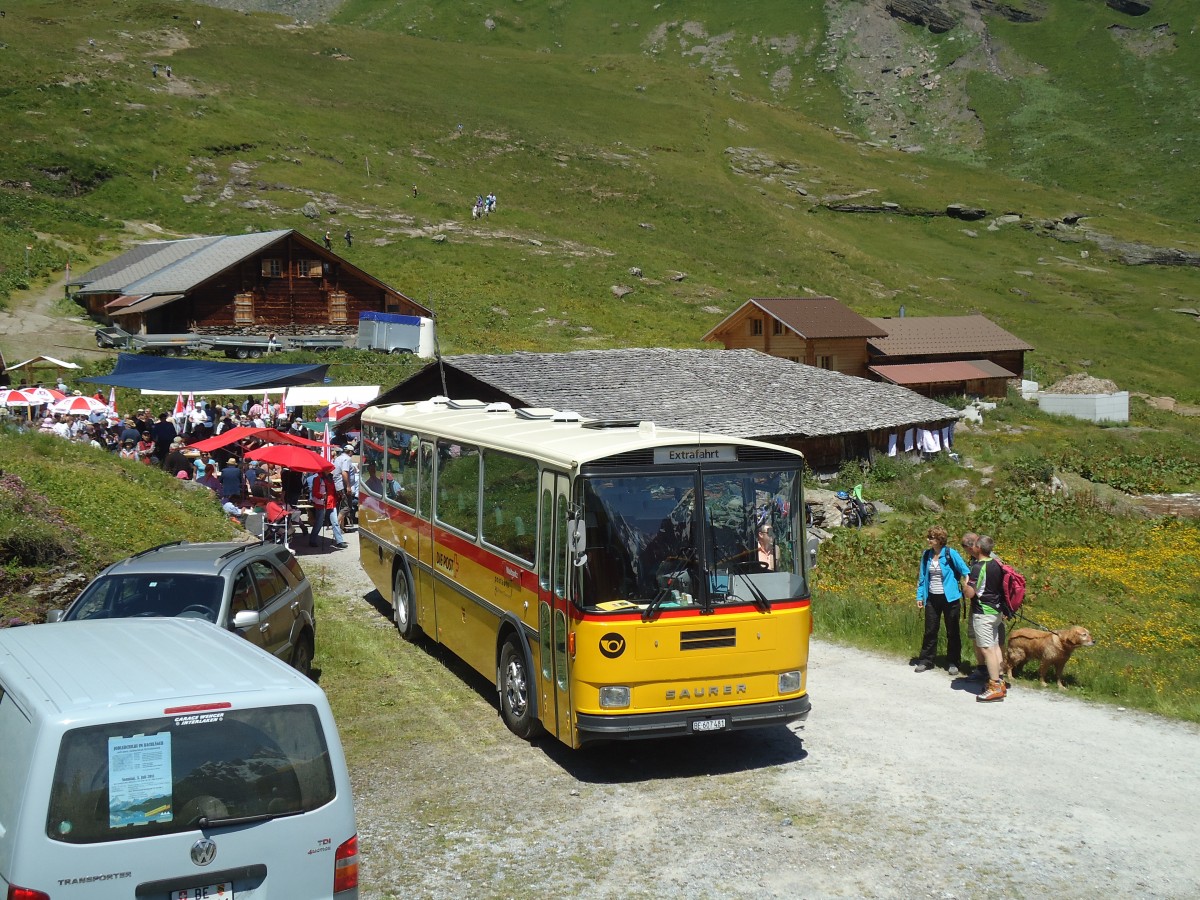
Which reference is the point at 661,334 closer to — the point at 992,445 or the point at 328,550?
the point at 992,445

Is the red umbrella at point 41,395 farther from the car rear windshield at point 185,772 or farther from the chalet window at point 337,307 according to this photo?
the chalet window at point 337,307

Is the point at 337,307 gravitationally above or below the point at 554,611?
above

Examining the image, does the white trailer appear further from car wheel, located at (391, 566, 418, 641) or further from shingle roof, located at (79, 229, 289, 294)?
car wheel, located at (391, 566, 418, 641)

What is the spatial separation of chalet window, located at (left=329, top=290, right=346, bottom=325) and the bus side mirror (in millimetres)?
53912

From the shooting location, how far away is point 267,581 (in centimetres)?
1201

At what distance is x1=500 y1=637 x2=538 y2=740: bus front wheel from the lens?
36.4 feet

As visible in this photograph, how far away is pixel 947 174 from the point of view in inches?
5123

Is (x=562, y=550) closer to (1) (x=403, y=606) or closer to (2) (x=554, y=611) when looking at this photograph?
(2) (x=554, y=611)

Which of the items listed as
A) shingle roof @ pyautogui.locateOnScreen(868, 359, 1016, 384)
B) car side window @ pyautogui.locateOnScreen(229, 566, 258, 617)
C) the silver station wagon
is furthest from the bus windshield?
shingle roof @ pyautogui.locateOnScreen(868, 359, 1016, 384)

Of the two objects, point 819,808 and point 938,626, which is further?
point 938,626

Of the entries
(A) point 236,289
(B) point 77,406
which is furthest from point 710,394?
(A) point 236,289

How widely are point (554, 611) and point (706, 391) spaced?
24933mm

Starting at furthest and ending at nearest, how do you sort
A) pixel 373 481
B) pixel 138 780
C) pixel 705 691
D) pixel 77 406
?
1. pixel 77 406
2. pixel 373 481
3. pixel 705 691
4. pixel 138 780

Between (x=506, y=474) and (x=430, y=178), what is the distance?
3353 inches
